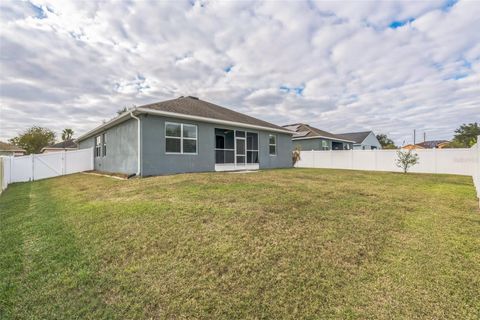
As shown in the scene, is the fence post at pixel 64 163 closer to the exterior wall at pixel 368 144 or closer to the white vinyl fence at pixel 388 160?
the white vinyl fence at pixel 388 160

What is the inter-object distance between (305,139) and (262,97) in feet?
23.5

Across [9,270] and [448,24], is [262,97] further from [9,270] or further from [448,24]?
[9,270]

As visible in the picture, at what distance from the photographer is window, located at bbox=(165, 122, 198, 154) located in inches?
429

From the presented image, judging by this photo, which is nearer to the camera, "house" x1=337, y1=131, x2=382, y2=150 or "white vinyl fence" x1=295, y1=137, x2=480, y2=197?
"white vinyl fence" x1=295, y1=137, x2=480, y2=197

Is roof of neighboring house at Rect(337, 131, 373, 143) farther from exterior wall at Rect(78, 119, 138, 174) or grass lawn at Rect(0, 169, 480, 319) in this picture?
exterior wall at Rect(78, 119, 138, 174)

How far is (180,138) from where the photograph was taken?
11.3 meters

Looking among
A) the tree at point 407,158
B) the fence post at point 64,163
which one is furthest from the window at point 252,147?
the fence post at point 64,163

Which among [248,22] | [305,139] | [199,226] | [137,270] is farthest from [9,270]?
[305,139]

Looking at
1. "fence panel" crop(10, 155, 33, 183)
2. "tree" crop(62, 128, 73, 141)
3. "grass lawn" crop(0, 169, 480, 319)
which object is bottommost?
"grass lawn" crop(0, 169, 480, 319)

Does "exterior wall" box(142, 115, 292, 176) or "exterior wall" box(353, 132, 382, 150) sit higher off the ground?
"exterior wall" box(353, 132, 382, 150)

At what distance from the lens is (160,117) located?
10555mm

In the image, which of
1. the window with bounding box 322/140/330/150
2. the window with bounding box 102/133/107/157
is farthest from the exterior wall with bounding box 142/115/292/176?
the window with bounding box 322/140/330/150

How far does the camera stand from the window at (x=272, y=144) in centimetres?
1668

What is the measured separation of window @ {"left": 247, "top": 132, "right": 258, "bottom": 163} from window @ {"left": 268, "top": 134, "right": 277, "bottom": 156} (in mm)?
1398
